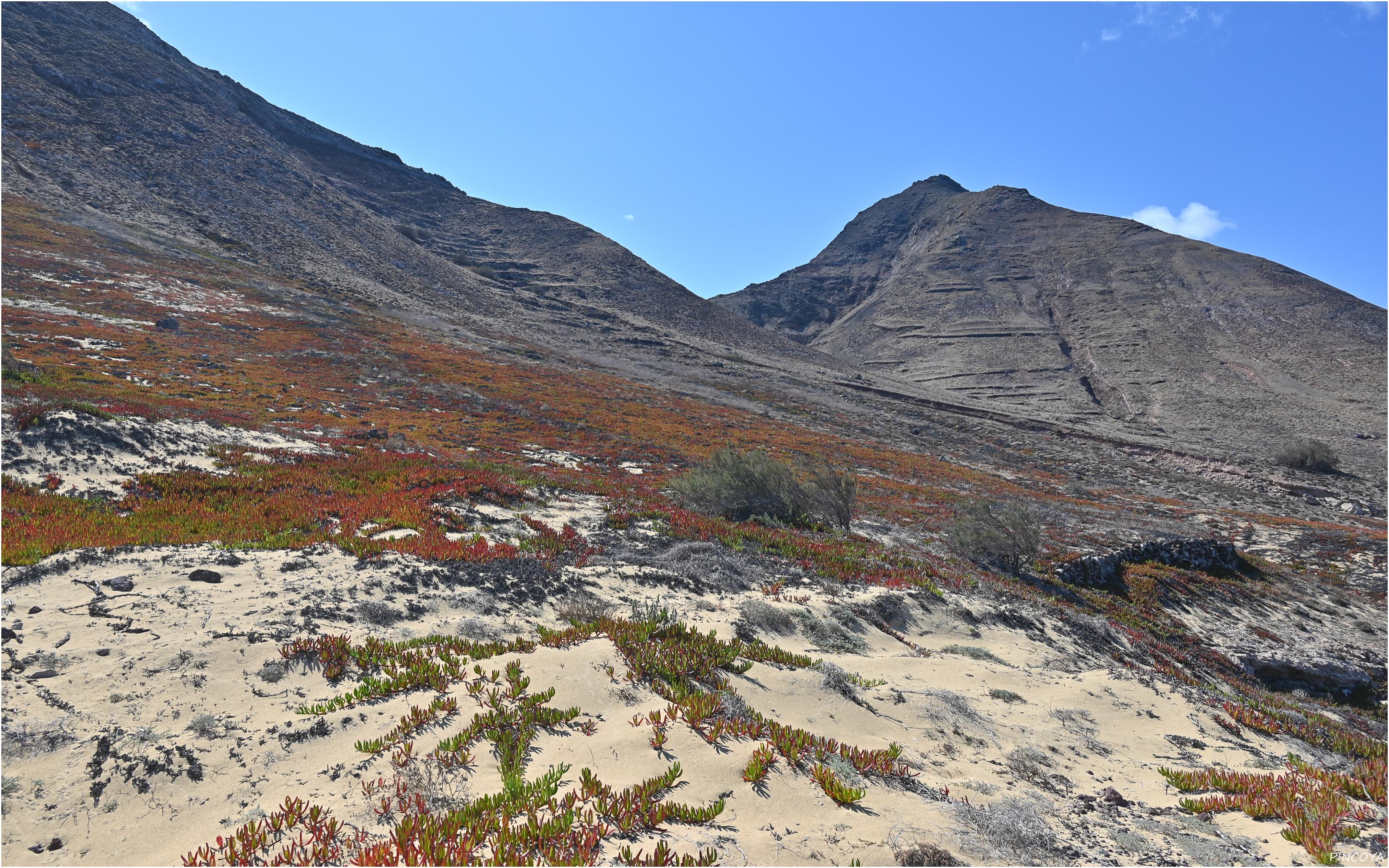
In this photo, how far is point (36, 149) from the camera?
62438 mm

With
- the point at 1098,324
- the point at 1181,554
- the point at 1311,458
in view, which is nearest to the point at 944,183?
the point at 1098,324

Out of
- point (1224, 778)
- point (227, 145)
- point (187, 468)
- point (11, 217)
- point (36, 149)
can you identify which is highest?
point (227, 145)

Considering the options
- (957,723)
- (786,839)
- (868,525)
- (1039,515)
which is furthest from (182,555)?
(1039,515)

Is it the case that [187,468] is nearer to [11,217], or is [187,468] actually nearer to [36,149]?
[11,217]

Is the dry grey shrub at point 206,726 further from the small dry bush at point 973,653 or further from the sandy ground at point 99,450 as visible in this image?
the small dry bush at point 973,653

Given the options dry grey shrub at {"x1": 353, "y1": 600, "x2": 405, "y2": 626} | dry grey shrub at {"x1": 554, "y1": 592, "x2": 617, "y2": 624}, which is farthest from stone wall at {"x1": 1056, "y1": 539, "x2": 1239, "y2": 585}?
dry grey shrub at {"x1": 353, "y1": 600, "x2": 405, "y2": 626}

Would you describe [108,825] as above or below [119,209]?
below

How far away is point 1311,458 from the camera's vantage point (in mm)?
54094

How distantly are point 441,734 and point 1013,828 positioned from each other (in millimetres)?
5025

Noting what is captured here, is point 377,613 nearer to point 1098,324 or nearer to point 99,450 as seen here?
point 99,450

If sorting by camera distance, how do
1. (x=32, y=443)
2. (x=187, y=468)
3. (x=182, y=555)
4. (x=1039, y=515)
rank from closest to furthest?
1. (x=182, y=555)
2. (x=32, y=443)
3. (x=187, y=468)
4. (x=1039, y=515)

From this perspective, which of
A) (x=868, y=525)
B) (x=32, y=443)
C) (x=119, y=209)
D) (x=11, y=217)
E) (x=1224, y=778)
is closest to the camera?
(x=1224, y=778)

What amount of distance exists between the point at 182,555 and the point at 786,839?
9.80 m

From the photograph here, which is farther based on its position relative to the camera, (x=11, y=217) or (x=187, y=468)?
(x=11, y=217)
